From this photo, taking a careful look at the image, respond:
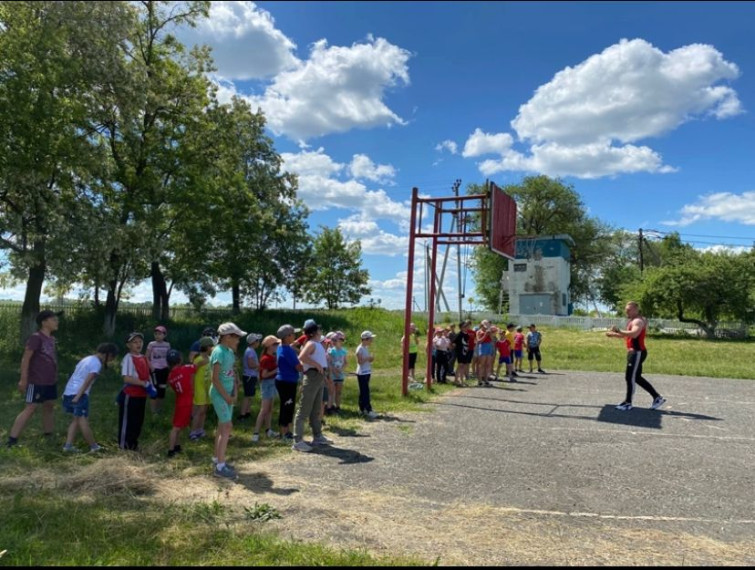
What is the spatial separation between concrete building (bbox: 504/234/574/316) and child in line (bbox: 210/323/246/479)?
46.1 m

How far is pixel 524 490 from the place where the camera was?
580cm

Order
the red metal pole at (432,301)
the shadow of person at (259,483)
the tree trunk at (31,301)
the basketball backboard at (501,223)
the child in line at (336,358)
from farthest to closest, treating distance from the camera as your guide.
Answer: the tree trunk at (31,301)
the red metal pole at (432,301)
the basketball backboard at (501,223)
the child in line at (336,358)
the shadow of person at (259,483)

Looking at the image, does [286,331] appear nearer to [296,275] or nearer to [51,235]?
[51,235]

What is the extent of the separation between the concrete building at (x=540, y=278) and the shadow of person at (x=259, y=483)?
151 ft

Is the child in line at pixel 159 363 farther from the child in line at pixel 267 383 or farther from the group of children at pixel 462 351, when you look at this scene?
the group of children at pixel 462 351

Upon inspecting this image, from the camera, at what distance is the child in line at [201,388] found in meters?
7.44

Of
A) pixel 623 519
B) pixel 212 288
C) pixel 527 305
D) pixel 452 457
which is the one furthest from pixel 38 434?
pixel 527 305

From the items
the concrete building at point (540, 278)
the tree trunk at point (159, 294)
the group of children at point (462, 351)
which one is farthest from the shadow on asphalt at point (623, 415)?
the concrete building at point (540, 278)

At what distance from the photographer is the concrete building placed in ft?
167

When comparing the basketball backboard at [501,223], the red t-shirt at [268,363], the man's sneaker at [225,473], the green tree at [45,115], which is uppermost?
the green tree at [45,115]

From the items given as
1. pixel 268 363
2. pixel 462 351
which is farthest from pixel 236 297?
pixel 268 363

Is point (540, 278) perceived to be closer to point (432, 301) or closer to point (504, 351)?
point (504, 351)

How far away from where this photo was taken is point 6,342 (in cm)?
1850

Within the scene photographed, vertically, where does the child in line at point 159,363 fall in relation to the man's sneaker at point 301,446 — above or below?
above
